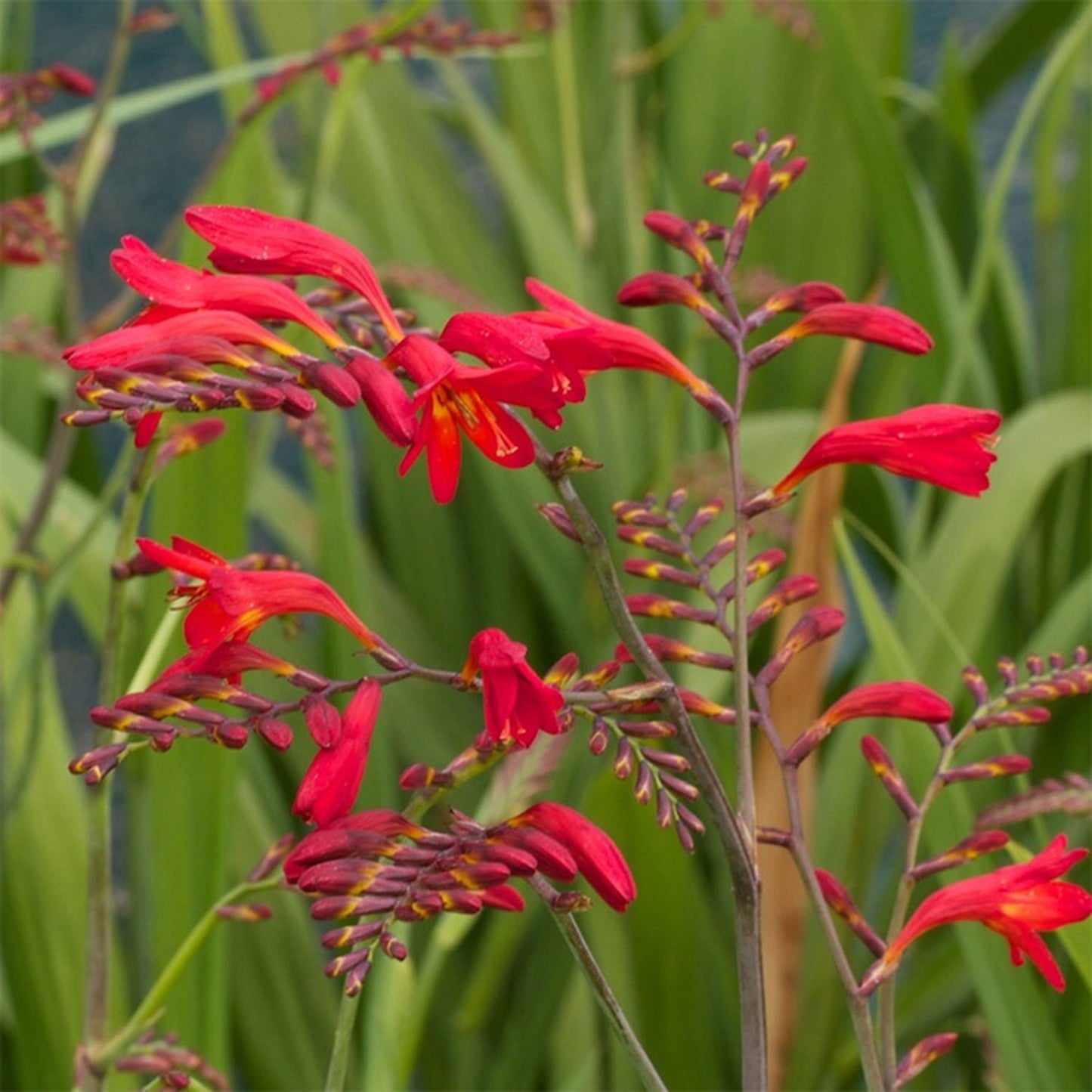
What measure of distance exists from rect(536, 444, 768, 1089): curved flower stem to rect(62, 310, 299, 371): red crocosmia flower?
0.05 meters

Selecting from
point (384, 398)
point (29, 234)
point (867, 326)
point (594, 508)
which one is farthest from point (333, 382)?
point (594, 508)

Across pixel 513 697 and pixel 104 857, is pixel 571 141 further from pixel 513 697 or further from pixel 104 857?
pixel 513 697

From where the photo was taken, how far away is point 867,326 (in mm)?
303

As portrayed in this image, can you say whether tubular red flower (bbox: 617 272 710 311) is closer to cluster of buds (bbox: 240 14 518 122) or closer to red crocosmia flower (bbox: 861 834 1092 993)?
red crocosmia flower (bbox: 861 834 1092 993)

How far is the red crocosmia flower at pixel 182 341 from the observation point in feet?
0.80

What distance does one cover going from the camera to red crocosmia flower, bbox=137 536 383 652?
0.26 meters

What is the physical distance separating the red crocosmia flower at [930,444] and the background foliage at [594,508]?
0.23 metres

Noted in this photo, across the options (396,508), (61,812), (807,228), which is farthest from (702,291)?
(807,228)

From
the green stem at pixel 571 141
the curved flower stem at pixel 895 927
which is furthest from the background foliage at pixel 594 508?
the curved flower stem at pixel 895 927

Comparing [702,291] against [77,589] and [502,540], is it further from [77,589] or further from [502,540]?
[502,540]

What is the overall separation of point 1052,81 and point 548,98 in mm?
339

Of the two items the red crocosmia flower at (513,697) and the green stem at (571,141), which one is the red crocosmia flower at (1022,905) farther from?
the green stem at (571,141)

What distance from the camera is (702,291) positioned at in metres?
0.31

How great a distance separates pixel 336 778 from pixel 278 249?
9cm
